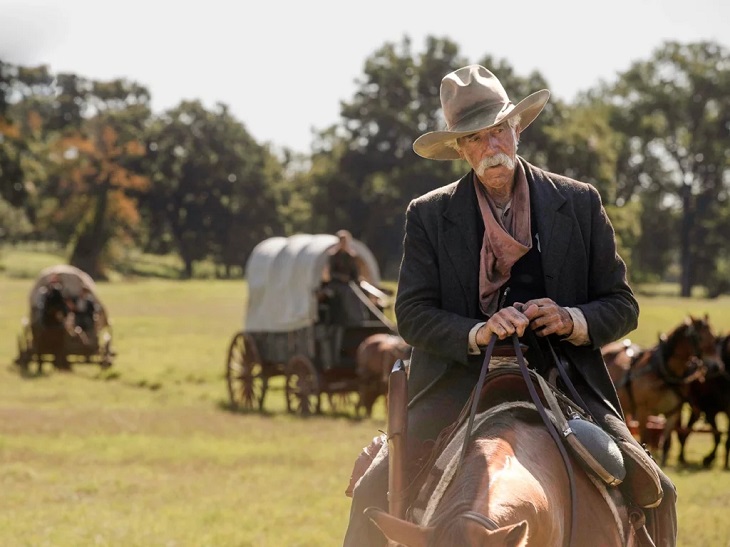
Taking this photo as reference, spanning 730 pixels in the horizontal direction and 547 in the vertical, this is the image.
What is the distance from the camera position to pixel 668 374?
15266 mm

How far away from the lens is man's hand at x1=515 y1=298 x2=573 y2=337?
4.10 metres

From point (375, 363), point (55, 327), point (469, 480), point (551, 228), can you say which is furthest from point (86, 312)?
point (469, 480)

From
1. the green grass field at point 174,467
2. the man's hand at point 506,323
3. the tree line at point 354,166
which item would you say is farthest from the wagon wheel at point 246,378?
the tree line at point 354,166

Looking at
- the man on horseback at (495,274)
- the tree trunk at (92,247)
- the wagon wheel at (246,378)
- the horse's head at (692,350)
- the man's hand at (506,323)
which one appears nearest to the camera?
the man's hand at (506,323)

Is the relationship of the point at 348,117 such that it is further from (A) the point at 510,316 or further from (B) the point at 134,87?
(A) the point at 510,316

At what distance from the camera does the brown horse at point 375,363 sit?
771 inches

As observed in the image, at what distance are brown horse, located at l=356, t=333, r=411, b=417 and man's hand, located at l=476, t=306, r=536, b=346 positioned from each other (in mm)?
15137

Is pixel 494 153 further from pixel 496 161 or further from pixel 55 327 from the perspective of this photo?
pixel 55 327

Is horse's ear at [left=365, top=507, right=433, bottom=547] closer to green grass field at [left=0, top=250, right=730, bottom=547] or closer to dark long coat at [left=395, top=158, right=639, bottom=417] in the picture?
dark long coat at [left=395, top=158, right=639, bottom=417]

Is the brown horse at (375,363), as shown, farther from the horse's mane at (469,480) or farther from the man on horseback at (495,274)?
the horse's mane at (469,480)

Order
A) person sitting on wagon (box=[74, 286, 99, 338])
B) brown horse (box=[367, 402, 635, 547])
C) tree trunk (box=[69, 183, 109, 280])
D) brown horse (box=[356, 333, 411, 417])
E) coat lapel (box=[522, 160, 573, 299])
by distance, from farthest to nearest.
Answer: tree trunk (box=[69, 183, 109, 280]) → person sitting on wagon (box=[74, 286, 99, 338]) → brown horse (box=[356, 333, 411, 417]) → coat lapel (box=[522, 160, 573, 299]) → brown horse (box=[367, 402, 635, 547])

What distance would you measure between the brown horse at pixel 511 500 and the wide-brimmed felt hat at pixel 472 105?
0.99 metres

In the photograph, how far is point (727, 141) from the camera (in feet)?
235

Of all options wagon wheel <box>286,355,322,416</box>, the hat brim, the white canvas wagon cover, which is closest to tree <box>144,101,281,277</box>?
the white canvas wagon cover
